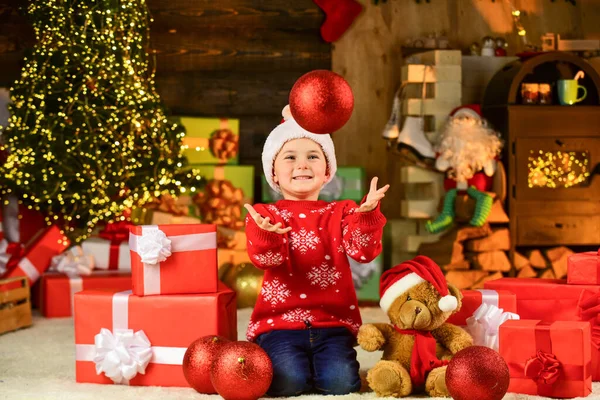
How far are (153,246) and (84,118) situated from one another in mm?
1666

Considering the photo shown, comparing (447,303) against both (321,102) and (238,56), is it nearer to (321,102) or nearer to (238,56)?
(321,102)

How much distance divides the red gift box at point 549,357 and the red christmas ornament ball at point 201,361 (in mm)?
774

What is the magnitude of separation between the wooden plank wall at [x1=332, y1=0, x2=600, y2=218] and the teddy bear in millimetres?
2522

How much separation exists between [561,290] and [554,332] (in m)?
0.40

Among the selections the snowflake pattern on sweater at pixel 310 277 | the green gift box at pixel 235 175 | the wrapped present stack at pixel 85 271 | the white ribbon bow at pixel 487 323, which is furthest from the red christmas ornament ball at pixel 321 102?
the green gift box at pixel 235 175

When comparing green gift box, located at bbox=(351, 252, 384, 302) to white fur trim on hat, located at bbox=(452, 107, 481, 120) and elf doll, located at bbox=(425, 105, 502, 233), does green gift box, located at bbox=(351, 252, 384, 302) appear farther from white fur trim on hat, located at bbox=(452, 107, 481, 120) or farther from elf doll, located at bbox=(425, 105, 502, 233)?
white fur trim on hat, located at bbox=(452, 107, 481, 120)

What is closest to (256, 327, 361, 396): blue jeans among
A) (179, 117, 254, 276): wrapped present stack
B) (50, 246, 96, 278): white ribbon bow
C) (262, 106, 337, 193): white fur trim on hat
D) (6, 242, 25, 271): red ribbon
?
(262, 106, 337, 193): white fur trim on hat

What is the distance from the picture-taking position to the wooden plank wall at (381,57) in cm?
505

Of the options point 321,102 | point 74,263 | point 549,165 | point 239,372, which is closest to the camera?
point 321,102

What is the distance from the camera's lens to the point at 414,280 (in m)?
2.52

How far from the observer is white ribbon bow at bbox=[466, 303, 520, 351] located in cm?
268

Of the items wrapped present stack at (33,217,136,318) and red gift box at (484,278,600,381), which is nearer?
red gift box at (484,278,600,381)

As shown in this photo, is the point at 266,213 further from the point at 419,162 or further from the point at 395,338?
the point at 419,162

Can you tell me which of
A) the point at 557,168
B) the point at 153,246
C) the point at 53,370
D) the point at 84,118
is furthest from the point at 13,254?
the point at 557,168
